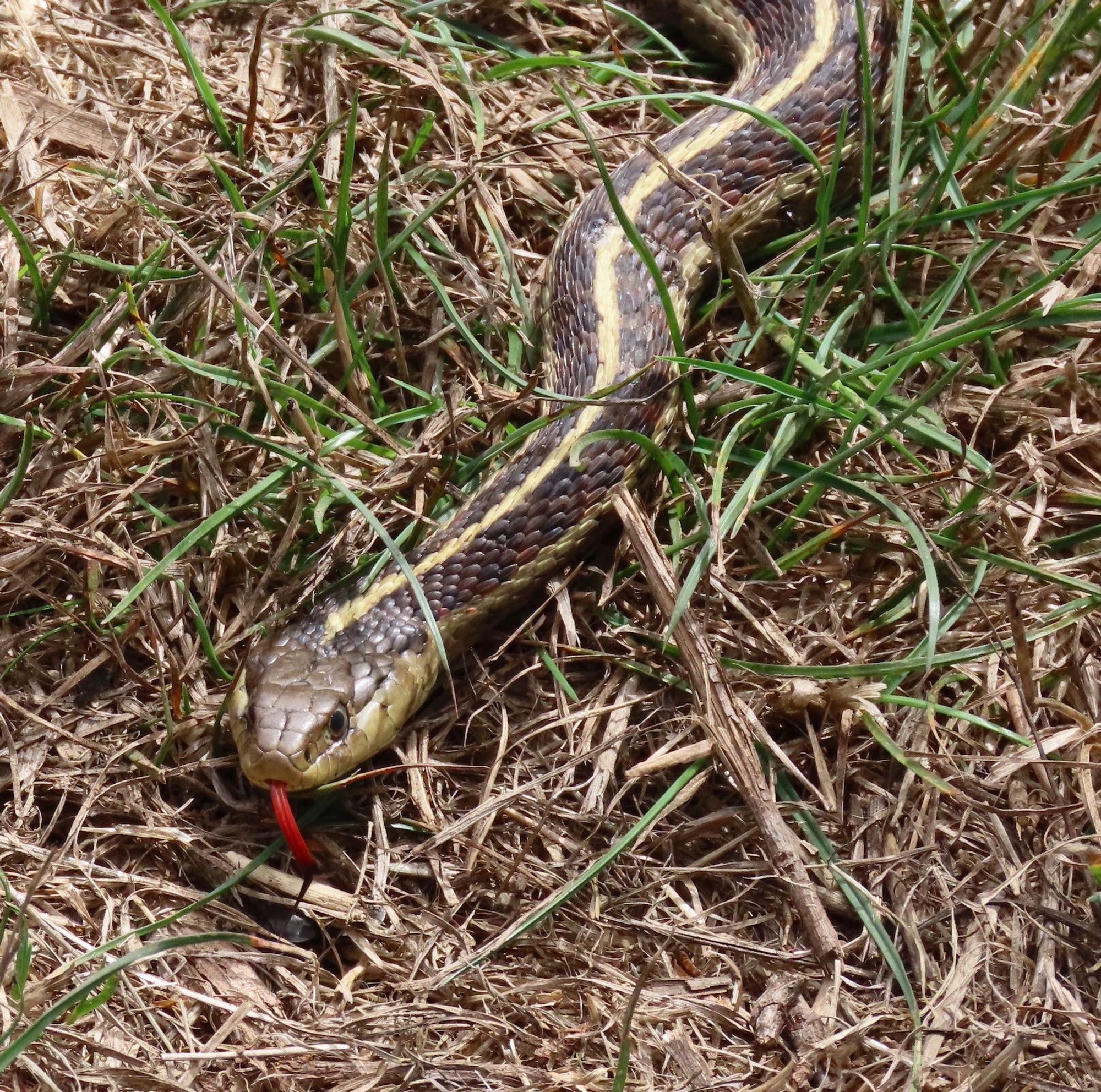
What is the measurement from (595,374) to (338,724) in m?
1.10

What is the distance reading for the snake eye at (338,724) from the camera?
249 centimetres

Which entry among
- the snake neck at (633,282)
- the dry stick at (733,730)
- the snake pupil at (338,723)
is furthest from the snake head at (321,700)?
the dry stick at (733,730)

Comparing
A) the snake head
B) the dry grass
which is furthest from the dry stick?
the snake head

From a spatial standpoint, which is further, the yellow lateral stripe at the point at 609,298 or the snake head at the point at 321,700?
the yellow lateral stripe at the point at 609,298

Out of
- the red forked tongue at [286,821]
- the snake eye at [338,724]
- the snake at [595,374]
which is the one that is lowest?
the red forked tongue at [286,821]

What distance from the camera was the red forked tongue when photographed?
7.95 feet

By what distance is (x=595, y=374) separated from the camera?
2836 mm

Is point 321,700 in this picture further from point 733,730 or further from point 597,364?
point 597,364

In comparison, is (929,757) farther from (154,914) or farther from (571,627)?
(154,914)

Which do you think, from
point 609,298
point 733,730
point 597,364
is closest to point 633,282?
point 609,298

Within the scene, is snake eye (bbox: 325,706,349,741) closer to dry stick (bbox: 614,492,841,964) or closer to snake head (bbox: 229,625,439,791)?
snake head (bbox: 229,625,439,791)

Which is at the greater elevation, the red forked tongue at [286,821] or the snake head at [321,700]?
the snake head at [321,700]

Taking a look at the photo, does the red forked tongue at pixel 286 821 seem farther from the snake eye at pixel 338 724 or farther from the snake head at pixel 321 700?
the snake eye at pixel 338 724

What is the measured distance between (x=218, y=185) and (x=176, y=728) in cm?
157
